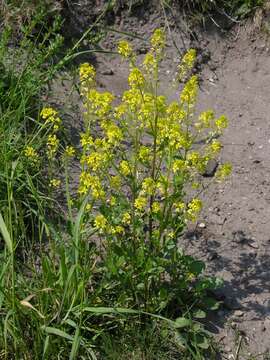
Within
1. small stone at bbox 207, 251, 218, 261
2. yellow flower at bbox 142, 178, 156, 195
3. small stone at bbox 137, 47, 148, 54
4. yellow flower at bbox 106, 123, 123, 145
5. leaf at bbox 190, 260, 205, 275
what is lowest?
small stone at bbox 207, 251, 218, 261

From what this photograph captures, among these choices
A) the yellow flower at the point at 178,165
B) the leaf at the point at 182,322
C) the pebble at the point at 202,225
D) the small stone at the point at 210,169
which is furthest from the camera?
the small stone at the point at 210,169

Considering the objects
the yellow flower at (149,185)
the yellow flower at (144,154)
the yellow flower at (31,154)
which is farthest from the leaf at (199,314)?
the yellow flower at (31,154)

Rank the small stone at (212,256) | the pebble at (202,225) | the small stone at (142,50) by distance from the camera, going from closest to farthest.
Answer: the small stone at (212,256)
the pebble at (202,225)
the small stone at (142,50)

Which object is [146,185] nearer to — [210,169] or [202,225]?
[202,225]

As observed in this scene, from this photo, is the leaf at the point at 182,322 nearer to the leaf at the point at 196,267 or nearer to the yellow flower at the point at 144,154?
the leaf at the point at 196,267

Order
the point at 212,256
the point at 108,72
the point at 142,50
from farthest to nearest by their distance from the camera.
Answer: the point at 142,50
the point at 108,72
the point at 212,256

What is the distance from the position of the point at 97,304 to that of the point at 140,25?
2.87 meters

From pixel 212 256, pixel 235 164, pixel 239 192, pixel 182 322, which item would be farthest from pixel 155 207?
pixel 235 164

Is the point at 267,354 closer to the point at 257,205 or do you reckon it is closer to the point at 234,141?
the point at 257,205

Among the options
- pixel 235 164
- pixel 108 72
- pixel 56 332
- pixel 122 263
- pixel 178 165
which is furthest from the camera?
pixel 108 72

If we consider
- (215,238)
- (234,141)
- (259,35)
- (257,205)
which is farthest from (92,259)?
(259,35)

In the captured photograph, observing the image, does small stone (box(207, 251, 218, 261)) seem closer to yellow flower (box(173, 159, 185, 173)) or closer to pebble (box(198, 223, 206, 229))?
pebble (box(198, 223, 206, 229))

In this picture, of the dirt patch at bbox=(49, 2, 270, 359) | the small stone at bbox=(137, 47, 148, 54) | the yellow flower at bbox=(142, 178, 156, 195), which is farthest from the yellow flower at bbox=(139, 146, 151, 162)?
the small stone at bbox=(137, 47, 148, 54)

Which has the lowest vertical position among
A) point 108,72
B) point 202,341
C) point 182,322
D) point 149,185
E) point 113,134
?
point 202,341
